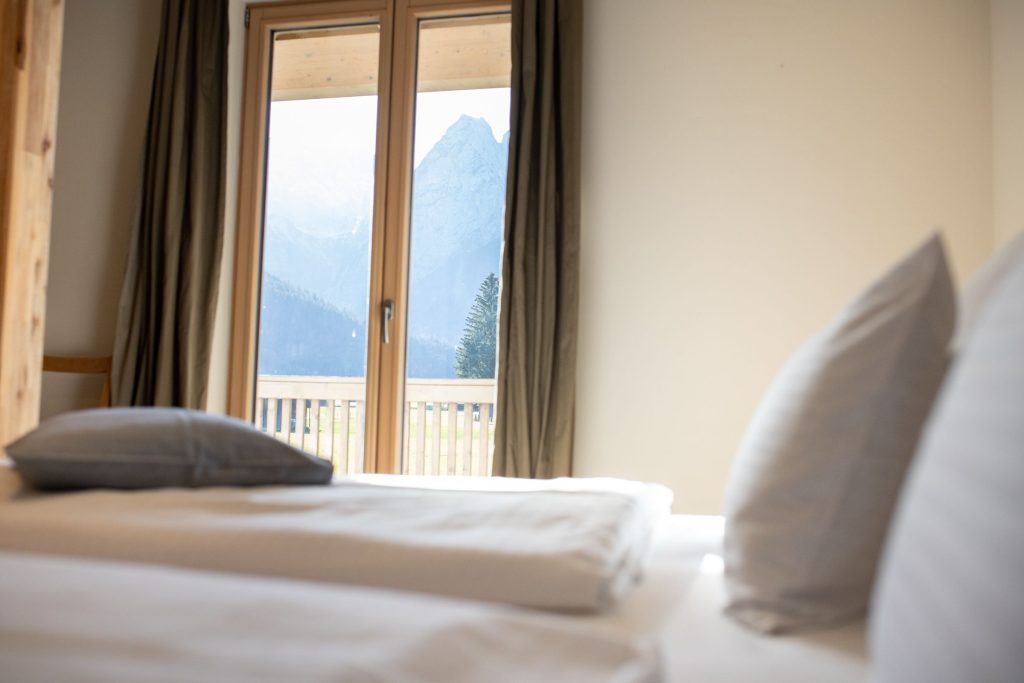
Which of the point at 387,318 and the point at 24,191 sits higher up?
the point at 24,191

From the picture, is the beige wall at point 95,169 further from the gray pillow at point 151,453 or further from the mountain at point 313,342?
the gray pillow at point 151,453

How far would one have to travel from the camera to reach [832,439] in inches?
36.3

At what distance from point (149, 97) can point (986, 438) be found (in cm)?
409

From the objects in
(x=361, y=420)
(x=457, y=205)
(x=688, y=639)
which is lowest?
(x=688, y=639)

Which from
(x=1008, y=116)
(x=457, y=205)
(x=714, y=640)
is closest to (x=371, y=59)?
(x=457, y=205)

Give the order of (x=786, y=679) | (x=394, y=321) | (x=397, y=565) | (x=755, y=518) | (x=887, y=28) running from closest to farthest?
1. (x=786, y=679)
2. (x=755, y=518)
3. (x=397, y=565)
4. (x=887, y=28)
5. (x=394, y=321)

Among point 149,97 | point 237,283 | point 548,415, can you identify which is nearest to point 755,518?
point 548,415

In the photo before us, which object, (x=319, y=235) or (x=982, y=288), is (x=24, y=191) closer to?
(x=319, y=235)

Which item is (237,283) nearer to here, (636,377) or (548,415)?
(548,415)

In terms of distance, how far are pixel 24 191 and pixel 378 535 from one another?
7.38 feet

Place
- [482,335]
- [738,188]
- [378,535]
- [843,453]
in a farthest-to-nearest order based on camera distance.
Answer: [482,335], [738,188], [378,535], [843,453]

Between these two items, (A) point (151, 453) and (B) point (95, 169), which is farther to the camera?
(B) point (95, 169)

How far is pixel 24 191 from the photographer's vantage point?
2.78 meters

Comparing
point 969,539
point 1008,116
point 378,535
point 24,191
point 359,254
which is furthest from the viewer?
point 359,254
